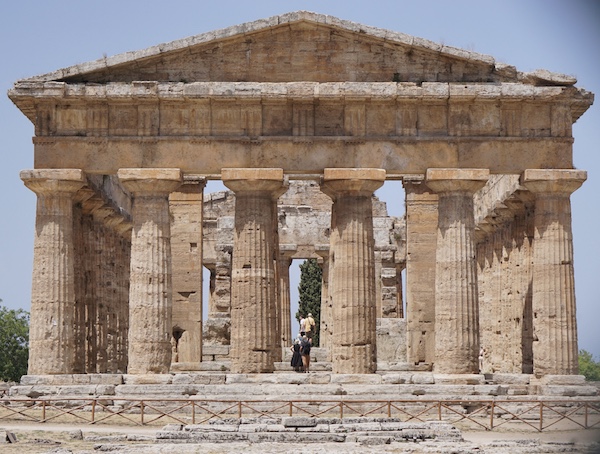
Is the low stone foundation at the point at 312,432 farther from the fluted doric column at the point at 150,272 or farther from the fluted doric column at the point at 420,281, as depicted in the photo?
the fluted doric column at the point at 420,281

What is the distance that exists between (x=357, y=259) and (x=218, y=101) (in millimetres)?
6314

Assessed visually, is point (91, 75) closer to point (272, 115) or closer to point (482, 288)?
point (272, 115)

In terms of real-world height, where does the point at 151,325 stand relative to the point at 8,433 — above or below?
above

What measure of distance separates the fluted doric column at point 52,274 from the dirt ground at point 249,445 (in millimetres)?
7316

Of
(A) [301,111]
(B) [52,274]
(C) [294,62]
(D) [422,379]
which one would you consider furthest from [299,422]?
(C) [294,62]

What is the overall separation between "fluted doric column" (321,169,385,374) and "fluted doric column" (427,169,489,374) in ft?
6.40

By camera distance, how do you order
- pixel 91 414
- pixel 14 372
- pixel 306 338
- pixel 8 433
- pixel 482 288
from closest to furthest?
1. pixel 8 433
2. pixel 91 414
3. pixel 306 338
4. pixel 482 288
5. pixel 14 372

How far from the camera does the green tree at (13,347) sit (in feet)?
216

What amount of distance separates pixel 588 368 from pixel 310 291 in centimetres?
2854

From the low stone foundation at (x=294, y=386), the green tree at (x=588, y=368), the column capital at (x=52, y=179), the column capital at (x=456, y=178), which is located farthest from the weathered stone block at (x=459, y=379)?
the green tree at (x=588, y=368)

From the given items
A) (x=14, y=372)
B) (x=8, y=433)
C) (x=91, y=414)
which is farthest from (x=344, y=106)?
(x=14, y=372)

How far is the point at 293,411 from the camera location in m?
36.7

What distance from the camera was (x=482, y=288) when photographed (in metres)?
55.1

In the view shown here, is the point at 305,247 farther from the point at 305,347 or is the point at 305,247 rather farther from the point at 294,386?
the point at 294,386
